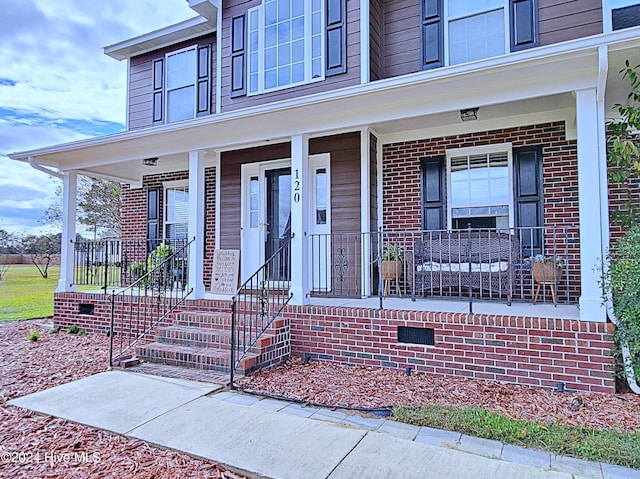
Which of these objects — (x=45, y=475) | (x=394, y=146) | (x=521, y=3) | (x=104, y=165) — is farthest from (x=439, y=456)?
(x=104, y=165)

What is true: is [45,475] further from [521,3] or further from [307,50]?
[521,3]

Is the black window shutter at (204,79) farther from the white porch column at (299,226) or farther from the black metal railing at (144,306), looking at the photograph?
the white porch column at (299,226)

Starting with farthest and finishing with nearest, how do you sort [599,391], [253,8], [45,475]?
[253,8] → [599,391] → [45,475]

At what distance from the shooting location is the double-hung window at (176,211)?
8531 millimetres

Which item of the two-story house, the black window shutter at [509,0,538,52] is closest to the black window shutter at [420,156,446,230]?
the two-story house

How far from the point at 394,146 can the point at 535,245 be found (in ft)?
8.08

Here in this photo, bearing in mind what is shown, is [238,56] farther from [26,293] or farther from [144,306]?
[26,293]

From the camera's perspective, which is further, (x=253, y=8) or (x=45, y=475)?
(x=253, y=8)

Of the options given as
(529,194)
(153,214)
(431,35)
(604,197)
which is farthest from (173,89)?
(604,197)

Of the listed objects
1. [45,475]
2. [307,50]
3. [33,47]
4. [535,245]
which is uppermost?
[33,47]

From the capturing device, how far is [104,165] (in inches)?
287

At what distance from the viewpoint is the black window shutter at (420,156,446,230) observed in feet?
Result: 20.2

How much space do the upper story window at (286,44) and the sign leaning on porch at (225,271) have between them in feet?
8.90

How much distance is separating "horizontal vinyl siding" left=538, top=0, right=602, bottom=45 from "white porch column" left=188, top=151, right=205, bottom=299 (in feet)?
16.6
